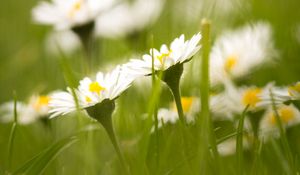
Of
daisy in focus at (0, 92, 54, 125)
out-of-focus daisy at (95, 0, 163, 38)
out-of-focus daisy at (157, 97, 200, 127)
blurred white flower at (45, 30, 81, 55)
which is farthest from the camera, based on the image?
blurred white flower at (45, 30, 81, 55)

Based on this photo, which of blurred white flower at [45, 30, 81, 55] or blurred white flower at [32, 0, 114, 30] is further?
blurred white flower at [45, 30, 81, 55]

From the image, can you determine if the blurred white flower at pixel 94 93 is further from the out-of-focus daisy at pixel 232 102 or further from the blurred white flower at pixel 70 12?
the blurred white flower at pixel 70 12

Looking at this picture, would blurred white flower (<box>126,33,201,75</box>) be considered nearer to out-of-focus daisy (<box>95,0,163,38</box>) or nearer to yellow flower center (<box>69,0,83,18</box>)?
yellow flower center (<box>69,0,83,18</box>)

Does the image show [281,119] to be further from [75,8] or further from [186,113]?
[75,8]

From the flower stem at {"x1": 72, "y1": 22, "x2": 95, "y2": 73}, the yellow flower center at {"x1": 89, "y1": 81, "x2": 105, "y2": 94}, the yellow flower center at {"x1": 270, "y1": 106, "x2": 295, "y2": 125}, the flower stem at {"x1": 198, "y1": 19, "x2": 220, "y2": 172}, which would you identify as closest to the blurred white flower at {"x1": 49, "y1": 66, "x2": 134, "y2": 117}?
the yellow flower center at {"x1": 89, "y1": 81, "x2": 105, "y2": 94}

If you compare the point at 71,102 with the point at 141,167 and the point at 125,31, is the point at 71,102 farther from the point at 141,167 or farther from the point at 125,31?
the point at 125,31

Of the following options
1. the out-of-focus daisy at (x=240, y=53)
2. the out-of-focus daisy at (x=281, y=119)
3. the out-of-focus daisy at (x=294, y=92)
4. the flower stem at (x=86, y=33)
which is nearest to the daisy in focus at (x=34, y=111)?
the flower stem at (x=86, y=33)

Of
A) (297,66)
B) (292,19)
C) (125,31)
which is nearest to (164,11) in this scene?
(125,31)
